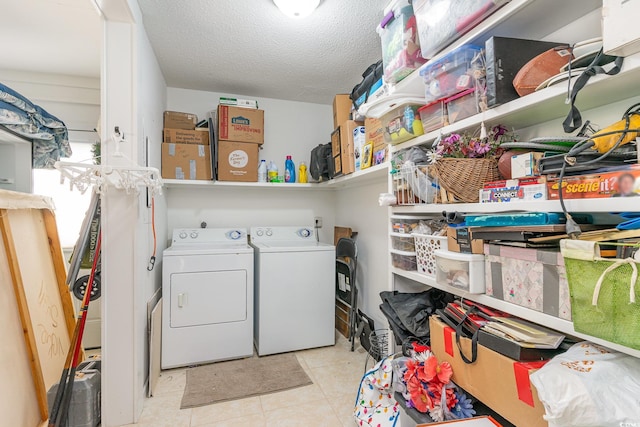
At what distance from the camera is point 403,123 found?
1597 mm

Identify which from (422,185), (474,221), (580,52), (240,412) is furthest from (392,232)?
(240,412)

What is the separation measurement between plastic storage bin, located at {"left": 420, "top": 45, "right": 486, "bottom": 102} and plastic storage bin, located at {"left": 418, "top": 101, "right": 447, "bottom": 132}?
0.14 feet

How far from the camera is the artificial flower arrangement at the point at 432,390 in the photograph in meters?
1.17

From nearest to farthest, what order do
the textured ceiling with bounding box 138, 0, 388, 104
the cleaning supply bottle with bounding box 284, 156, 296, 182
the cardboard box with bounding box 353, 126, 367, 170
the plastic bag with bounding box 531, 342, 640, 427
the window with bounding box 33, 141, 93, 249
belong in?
the plastic bag with bounding box 531, 342, 640, 427
the textured ceiling with bounding box 138, 0, 388, 104
the cardboard box with bounding box 353, 126, 367, 170
the window with bounding box 33, 141, 93, 249
the cleaning supply bottle with bounding box 284, 156, 296, 182

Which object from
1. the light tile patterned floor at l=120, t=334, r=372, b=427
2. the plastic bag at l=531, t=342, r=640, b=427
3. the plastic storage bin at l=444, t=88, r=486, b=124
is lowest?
the light tile patterned floor at l=120, t=334, r=372, b=427

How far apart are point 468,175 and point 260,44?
1.81 m

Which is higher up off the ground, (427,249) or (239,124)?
(239,124)

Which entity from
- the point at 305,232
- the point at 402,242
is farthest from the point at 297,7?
the point at 305,232

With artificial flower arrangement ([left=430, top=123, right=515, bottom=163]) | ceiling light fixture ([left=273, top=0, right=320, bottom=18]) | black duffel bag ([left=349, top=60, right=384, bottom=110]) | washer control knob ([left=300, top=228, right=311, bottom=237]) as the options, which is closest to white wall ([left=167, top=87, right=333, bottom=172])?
washer control knob ([left=300, top=228, right=311, bottom=237])

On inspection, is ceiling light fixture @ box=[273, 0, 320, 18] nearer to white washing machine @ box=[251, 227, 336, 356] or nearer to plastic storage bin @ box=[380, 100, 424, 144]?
plastic storage bin @ box=[380, 100, 424, 144]

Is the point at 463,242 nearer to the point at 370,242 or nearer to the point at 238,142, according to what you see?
the point at 370,242

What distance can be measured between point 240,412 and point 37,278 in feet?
5.03

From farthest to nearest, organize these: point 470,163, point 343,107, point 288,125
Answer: point 288,125 < point 343,107 < point 470,163

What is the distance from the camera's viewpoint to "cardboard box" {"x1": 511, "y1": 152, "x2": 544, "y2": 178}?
99cm
